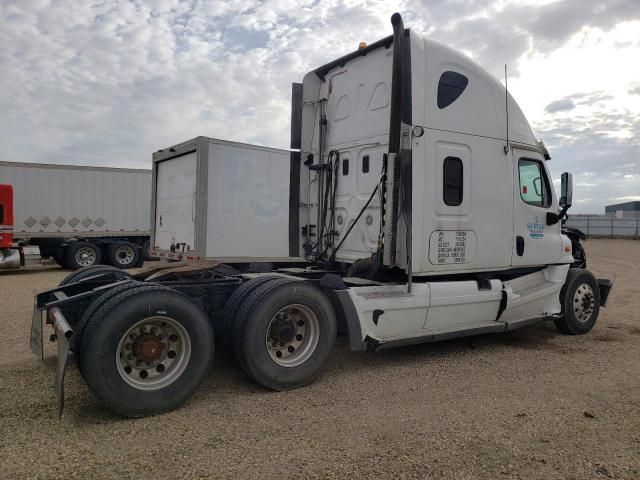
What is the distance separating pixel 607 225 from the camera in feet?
149

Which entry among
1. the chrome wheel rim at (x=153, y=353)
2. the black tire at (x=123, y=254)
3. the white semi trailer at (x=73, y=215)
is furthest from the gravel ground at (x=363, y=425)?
the black tire at (x=123, y=254)

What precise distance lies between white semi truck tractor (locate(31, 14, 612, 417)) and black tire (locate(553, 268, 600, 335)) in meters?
0.02

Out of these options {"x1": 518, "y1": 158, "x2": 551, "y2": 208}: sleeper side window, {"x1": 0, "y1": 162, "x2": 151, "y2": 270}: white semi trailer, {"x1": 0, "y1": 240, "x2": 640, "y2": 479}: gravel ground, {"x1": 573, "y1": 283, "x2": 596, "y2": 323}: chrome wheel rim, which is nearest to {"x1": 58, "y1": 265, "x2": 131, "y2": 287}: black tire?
{"x1": 0, "y1": 240, "x2": 640, "y2": 479}: gravel ground

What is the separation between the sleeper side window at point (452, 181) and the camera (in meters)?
6.01

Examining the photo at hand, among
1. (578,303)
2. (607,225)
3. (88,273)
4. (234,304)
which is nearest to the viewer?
(234,304)

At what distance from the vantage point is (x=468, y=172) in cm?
623

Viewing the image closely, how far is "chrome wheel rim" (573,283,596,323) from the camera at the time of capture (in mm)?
7523

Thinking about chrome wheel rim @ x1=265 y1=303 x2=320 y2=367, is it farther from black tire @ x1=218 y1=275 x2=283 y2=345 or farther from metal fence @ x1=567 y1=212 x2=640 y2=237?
metal fence @ x1=567 y1=212 x2=640 y2=237

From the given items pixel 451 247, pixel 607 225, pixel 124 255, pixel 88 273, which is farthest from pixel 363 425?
pixel 607 225

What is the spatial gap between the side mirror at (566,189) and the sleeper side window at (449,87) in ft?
6.95

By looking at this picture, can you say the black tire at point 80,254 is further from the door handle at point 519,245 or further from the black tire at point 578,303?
the black tire at point 578,303

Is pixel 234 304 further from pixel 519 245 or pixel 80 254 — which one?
pixel 80 254

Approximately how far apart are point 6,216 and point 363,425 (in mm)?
14630

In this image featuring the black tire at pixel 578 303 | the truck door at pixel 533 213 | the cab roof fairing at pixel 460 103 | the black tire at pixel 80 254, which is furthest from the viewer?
the black tire at pixel 80 254
